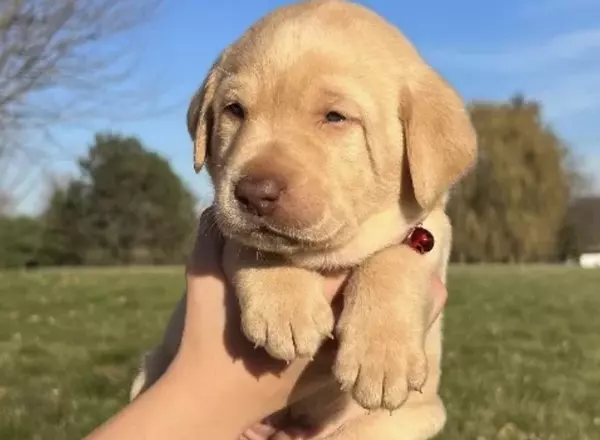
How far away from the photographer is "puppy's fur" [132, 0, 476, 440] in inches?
108

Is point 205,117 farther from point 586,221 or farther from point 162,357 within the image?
point 586,221

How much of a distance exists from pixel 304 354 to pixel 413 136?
0.86m

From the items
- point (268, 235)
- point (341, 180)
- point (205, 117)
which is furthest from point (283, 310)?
point (205, 117)

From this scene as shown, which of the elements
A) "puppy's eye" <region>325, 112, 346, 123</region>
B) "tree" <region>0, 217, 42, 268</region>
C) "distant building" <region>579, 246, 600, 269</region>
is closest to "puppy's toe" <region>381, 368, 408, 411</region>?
"puppy's eye" <region>325, 112, 346, 123</region>

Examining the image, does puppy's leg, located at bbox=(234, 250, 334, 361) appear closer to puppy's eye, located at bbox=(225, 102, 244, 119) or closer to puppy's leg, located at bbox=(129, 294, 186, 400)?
puppy's eye, located at bbox=(225, 102, 244, 119)

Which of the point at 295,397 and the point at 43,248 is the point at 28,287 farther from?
the point at 43,248

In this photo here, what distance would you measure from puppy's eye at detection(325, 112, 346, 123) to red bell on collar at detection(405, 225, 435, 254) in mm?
515

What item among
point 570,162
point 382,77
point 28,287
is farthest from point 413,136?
point 570,162

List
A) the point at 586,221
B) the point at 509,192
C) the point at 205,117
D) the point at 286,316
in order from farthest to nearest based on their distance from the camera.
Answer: the point at 586,221, the point at 509,192, the point at 205,117, the point at 286,316

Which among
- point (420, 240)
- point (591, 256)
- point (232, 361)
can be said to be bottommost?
point (591, 256)

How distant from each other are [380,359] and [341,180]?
1.96 ft

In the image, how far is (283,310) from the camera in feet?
9.14

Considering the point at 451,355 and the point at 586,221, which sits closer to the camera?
the point at 451,355

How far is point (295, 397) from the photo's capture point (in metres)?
3.08
